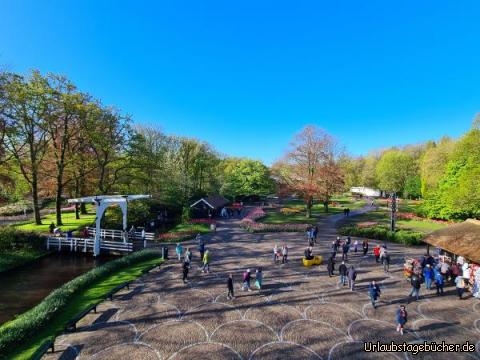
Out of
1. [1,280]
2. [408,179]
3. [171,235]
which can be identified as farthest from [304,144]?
[408,179]

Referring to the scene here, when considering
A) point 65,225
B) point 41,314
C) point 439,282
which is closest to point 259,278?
point 439,282

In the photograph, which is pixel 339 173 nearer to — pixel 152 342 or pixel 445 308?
pixel 445 308

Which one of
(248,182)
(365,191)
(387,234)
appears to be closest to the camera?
(387,234)

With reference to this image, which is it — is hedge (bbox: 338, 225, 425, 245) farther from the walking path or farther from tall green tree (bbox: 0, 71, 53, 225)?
tall green tree (bbox: 0, 71, 53, 225)

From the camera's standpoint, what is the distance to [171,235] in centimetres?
2806

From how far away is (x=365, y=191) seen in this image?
87.6 m

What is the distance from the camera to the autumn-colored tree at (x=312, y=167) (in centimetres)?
3910

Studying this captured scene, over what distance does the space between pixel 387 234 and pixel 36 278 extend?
30937 mm

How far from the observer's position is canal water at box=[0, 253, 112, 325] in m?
14.7

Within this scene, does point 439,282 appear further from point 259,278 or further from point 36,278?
point 36,278

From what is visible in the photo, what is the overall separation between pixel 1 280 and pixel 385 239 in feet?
108

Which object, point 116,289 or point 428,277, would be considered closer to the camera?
point 116,289

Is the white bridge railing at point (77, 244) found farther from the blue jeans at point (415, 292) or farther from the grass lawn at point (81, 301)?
the blue jeans at point (415, 292)

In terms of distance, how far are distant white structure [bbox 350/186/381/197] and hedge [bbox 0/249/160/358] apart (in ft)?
276
